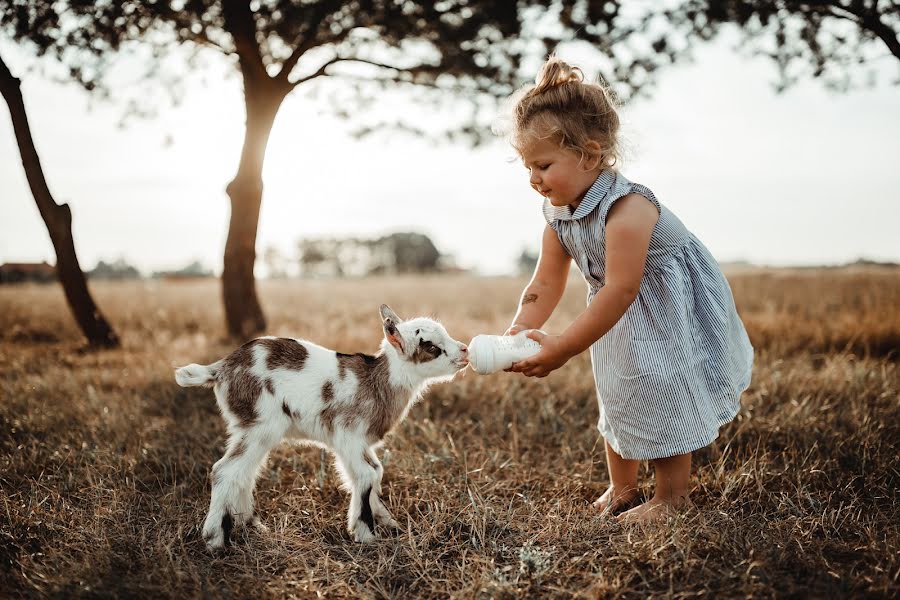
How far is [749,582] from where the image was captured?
2287 mm

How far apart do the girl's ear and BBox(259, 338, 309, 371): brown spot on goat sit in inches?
64.3

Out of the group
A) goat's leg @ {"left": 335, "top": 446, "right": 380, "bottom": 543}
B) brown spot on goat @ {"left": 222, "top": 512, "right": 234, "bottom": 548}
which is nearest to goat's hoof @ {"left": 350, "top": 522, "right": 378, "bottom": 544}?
goat's leg @ {"left": 335, "top": 446, "right": 380, "bottom": 543}

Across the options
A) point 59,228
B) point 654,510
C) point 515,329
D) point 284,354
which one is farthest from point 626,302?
point 59,228

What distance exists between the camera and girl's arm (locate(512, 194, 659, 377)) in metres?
2.66

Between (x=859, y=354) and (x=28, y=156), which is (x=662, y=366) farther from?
(x=28, y=156)

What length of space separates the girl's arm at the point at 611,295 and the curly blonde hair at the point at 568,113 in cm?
39

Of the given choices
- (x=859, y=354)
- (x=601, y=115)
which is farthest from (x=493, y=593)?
(x=859, y=354)

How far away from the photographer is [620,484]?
334 cm

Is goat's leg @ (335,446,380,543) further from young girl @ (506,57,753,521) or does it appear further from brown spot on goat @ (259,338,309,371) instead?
young girl @ (506,57,753,521)

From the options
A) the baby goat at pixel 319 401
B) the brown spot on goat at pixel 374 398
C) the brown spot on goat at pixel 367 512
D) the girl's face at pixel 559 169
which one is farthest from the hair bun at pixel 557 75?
the brown spot on goat at pixel 367 512

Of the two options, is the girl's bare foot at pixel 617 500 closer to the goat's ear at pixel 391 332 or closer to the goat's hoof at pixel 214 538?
the goat's ear at pixel 391 332

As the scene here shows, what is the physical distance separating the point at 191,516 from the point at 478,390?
94.3 inches

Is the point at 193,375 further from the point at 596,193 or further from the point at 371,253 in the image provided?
the point at 371,253

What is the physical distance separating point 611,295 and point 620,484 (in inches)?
48.9
